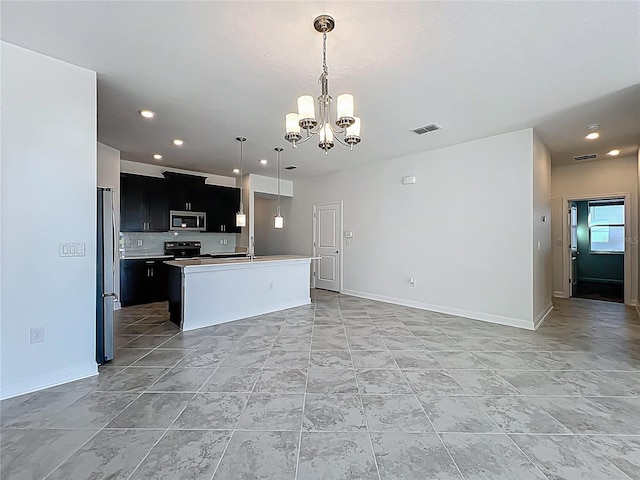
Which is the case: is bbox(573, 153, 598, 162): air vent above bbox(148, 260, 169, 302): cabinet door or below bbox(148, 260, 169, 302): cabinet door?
above

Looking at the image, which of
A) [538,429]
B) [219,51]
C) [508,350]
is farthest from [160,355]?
[508,350]

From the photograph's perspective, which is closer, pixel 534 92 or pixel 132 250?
pixel 534 92

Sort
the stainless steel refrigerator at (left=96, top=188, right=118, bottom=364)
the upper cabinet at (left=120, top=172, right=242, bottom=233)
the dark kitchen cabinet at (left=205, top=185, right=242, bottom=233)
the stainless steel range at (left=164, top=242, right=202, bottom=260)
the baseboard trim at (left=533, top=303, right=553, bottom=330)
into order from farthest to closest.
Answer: the dark kitchen cabinet at (left=205, top=185, right=242, bottom=233) < the stainless steel range at (left=164, top=242, right=202, bottom=260) < the upper cabinet at (left=120, top=172, right=242, bottom=233) < the baseboard trim at (left=533, top=303, right=553, bottom=330) < the stainless steel refrigerator at (left=96, top=188, right=118, bottom=364)

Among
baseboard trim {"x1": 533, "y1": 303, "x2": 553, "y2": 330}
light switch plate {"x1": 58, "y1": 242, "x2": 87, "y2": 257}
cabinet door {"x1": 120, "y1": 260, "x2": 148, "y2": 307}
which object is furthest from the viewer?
cabinet door {"x1": 120, "y1": 260, "x2": 148, "y2": 307}

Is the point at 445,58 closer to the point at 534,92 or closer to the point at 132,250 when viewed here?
the point at 534,92

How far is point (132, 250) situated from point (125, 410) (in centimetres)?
442

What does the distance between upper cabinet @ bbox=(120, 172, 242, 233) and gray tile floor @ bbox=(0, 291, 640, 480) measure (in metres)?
2.62

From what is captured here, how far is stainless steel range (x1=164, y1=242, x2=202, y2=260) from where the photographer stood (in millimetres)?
6195

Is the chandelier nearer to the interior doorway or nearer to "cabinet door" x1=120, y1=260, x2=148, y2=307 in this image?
"cabinet door" x1=120, y1=260, x2=148, y2=307

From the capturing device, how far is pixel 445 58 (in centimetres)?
246

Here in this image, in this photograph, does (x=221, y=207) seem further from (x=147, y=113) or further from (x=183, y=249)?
(x=147, y=113)

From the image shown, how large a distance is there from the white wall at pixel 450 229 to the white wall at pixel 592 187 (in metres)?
3.08

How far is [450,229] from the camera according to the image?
487 cm

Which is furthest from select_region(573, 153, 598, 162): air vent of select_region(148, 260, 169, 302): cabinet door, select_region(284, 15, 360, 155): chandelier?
select_region(148, 260, 169, 302): cabinet door
